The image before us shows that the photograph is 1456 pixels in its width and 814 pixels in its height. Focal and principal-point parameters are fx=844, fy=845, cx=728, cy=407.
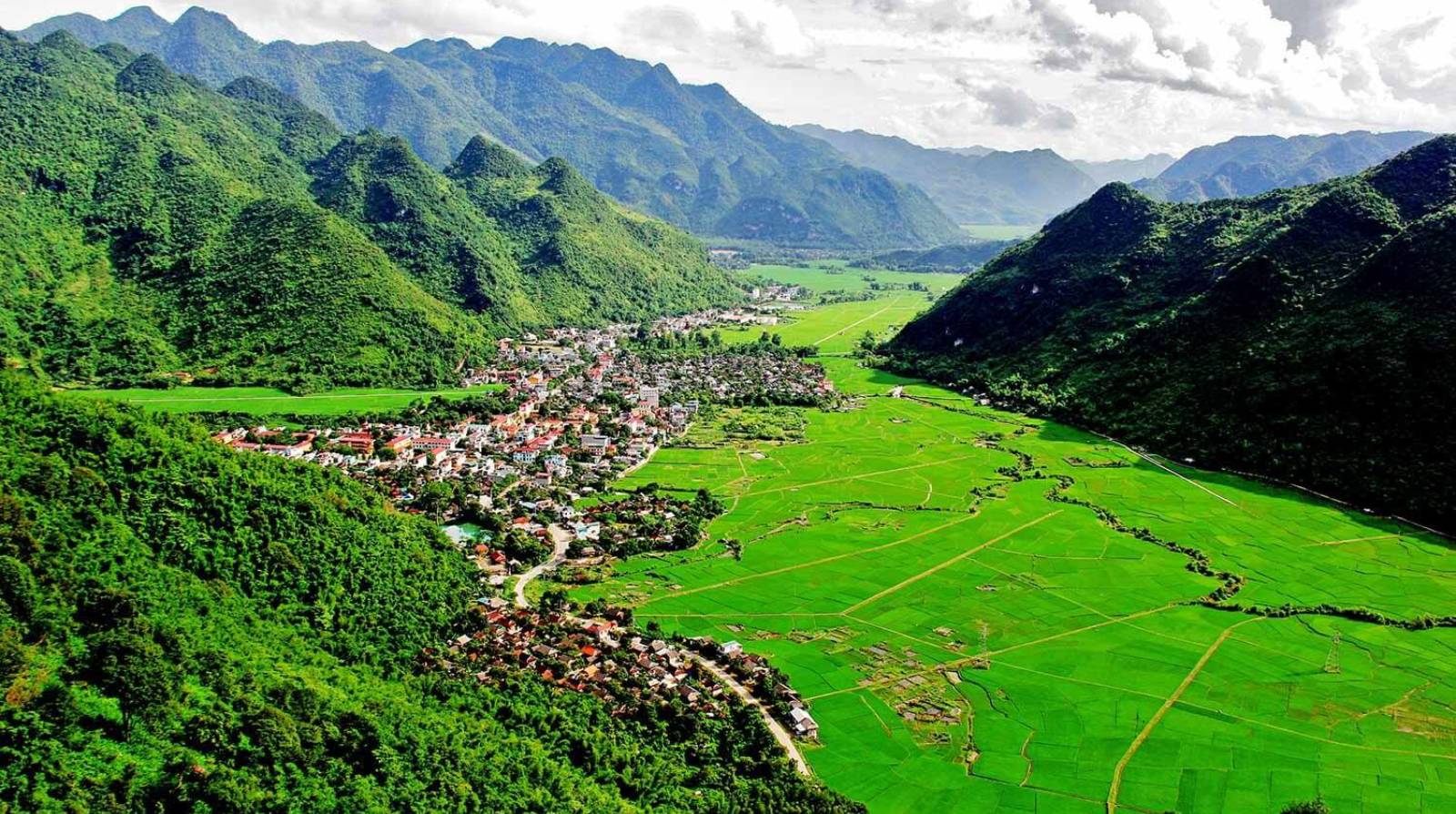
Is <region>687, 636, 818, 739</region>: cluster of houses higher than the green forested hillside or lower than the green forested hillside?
lower

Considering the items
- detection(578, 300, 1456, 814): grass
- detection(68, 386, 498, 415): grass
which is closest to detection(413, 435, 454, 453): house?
detection(68, 386, 498, 415): grass

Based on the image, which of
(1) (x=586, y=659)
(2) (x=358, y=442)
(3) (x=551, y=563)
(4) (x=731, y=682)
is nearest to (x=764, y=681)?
(4) (x=731, y=682)

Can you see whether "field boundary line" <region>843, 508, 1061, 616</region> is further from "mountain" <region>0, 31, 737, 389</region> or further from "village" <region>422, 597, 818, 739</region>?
"mountain" <region>0, 31, 737, 389</region>

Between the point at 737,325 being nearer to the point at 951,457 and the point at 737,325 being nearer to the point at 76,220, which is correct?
the point at 951,457

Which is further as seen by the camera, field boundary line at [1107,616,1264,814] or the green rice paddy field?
the green rice paddy field

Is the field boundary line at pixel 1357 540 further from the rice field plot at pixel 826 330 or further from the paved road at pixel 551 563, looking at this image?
the rice field plot at pixel 826 330

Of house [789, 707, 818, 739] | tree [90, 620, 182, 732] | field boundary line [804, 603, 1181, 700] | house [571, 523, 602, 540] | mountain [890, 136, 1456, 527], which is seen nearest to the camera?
tree [90, 620, 182, 732]
